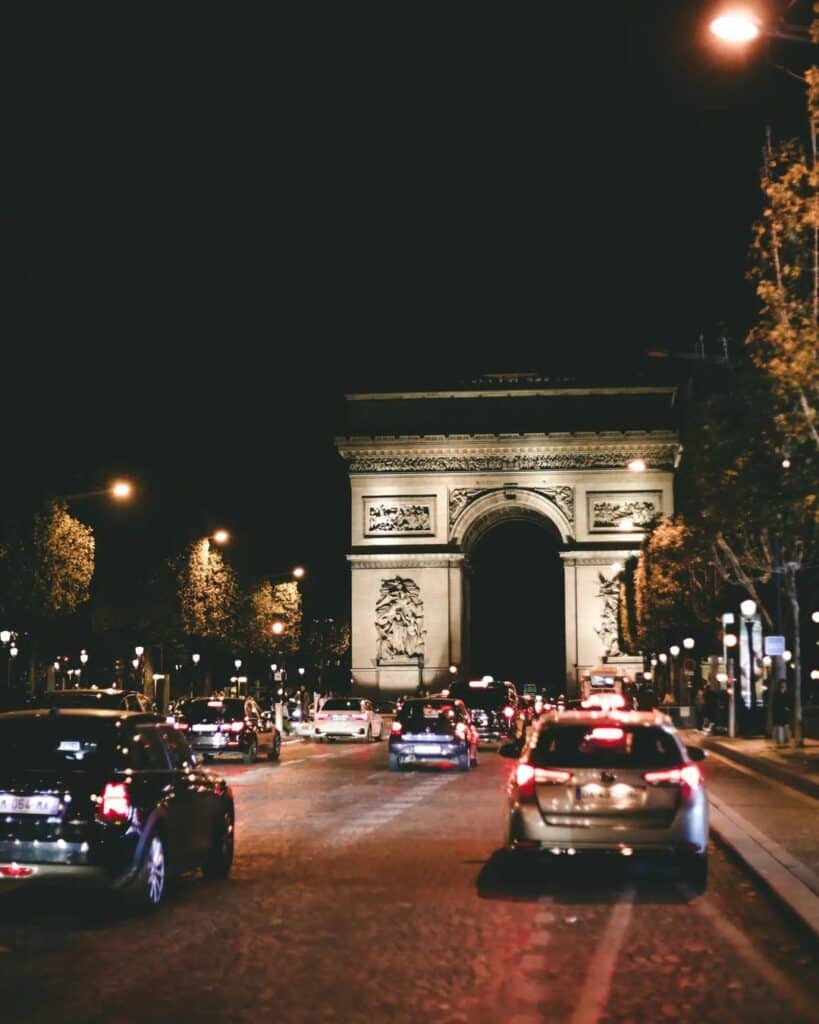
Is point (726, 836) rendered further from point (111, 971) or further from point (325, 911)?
point (111, 971)

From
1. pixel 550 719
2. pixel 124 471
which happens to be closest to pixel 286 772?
pixel 550 719

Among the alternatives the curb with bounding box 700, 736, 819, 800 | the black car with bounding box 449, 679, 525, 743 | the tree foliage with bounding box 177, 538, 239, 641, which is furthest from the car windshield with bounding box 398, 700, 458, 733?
the tree foliage with bounding box 177, 538, 239, 641

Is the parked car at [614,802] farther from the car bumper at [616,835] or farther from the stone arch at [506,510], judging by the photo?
the stone arch at [506,510]

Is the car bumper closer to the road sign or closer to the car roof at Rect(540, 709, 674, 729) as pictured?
the car roof at Rect(540, 709, 674, 729)

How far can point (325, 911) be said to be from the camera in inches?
491

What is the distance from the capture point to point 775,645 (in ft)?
131

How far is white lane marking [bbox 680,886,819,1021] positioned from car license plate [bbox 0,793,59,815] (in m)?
4.75

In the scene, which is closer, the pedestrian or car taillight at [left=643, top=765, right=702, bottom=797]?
car taillight at [left=643, top=765, right=702, bottom=797]

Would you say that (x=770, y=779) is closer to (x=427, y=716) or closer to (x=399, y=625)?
(x=427, y=716)

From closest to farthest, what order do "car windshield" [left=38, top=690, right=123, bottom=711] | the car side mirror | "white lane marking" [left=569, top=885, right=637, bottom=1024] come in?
"white lane marking" [left=569, top=885, right=637, bottom=1024] < the car side mirror < "car windshield" [left=38, top=690, right=123, bottom=711]

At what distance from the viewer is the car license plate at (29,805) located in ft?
38.8

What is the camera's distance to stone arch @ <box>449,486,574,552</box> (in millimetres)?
84625

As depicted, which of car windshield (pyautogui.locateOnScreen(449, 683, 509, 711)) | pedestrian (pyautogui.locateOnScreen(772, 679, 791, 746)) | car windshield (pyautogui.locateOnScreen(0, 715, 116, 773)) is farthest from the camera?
car windshield (pyautogui.locateOnScreen(449, 683, 509, 711))

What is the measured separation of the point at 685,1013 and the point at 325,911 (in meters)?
4.28
